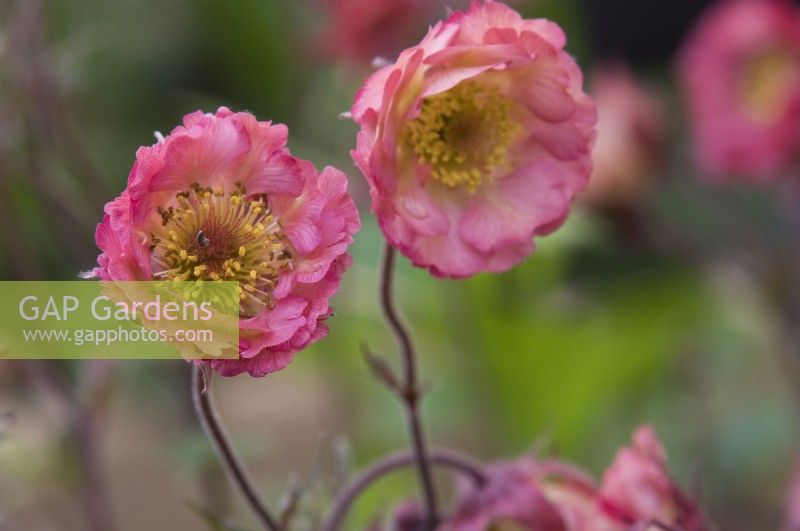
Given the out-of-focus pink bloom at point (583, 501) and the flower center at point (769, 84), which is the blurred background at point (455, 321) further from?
the out-of-focus pink bloom at point (583, 501)

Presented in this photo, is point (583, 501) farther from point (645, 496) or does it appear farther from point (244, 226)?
point (244, 226)

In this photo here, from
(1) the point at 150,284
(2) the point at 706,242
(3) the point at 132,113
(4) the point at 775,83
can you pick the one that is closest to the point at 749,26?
(4) the point at 775,83

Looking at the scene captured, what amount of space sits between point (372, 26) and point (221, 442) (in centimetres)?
47

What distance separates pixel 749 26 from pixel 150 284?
61 cm

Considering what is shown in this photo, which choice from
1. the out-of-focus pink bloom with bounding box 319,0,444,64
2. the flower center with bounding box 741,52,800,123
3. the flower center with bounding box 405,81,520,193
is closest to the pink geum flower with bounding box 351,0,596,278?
the flower center with bounding box 405,81,520,193

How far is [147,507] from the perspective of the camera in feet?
2.28

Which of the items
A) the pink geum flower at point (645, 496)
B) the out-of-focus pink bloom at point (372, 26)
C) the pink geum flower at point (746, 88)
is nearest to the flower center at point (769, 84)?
the pink geum flower at point (746, 88)

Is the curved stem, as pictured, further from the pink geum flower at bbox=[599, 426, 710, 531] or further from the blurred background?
the blurred background

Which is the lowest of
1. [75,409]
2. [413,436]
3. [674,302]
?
[413,436]

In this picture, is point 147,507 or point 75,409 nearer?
point 75,409

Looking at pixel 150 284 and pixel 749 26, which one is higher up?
pixel 749 26

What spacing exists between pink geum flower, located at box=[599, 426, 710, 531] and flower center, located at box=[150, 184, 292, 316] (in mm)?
144

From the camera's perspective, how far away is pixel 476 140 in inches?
13.0

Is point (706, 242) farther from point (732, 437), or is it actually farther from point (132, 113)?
point (132, 113)
